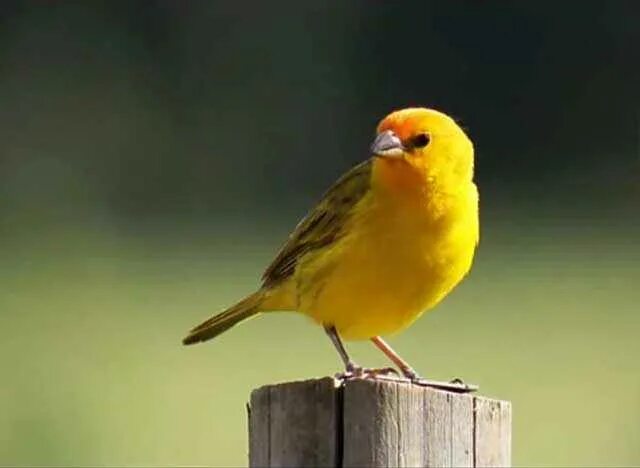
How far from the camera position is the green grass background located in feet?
33.0

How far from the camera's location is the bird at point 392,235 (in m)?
6.13

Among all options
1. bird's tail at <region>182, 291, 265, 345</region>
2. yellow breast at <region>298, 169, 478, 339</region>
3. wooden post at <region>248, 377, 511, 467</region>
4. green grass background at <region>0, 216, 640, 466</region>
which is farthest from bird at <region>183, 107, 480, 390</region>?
green grass background at <region>0, 216, 640, 466</region>

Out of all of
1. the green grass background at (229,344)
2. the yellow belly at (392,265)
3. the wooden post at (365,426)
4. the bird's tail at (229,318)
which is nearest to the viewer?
the wooden post at (365,426)

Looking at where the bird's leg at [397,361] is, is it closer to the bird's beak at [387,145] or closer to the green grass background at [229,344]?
the bird's beak at [387,145]

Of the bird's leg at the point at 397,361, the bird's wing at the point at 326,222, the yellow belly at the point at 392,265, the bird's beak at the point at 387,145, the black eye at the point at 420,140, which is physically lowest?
the bird's leg at the point at 397,361

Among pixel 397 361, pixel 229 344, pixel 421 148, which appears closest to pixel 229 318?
pixel 397 361

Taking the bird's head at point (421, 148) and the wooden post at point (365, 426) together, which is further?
the bird's head at point (421, 148)

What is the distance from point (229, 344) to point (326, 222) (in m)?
6.00

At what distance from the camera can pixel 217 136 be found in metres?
16.1

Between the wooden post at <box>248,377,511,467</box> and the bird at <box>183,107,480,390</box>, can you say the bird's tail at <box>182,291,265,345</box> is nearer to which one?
the bird at <box>183,107,480,390</box>

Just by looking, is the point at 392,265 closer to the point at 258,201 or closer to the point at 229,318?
the point at 229,318

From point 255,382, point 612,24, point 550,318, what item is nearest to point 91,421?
point 255,382

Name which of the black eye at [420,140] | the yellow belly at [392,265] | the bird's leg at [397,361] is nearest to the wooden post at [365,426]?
the yellow belly at [392,265]

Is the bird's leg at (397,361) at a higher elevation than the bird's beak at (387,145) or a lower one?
lower
